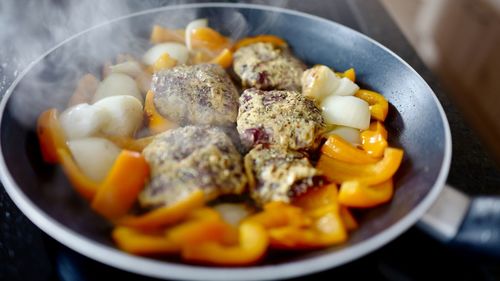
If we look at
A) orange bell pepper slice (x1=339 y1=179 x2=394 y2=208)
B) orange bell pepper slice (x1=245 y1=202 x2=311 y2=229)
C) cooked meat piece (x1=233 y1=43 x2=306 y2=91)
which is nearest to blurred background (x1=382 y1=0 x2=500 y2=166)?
cooked meat piece (x1=233 y1=43 x2=306 y2=91)

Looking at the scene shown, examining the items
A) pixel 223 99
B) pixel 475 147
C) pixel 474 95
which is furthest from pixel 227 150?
pixel 474 95

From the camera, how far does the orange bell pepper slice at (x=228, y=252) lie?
0.85 m

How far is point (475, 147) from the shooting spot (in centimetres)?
140

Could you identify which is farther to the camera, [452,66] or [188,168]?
[452,66]

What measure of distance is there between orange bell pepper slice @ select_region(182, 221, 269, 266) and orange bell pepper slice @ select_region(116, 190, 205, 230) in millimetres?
88

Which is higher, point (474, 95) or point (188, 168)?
point (188, 168)

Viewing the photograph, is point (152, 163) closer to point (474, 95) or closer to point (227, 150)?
point (227, 150)

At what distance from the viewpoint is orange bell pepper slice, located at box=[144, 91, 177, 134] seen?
1.21 meters

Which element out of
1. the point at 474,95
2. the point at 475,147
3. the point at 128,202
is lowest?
the point at 474,95

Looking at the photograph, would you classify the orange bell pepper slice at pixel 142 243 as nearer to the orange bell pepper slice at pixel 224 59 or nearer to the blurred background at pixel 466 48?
the orange bell pepper slice at pixel 224 59

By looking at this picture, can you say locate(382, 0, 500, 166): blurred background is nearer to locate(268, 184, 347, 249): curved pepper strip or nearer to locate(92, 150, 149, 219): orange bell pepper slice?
locate(268, 184, 347, 249): curved pepper strip

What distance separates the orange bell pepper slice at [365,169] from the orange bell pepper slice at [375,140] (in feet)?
0.11

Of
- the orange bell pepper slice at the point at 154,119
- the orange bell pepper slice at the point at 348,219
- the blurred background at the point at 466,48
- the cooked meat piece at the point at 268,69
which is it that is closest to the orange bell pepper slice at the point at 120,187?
the orange bell pepper slice at the point at 154,119

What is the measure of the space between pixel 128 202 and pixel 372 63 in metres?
0.93
